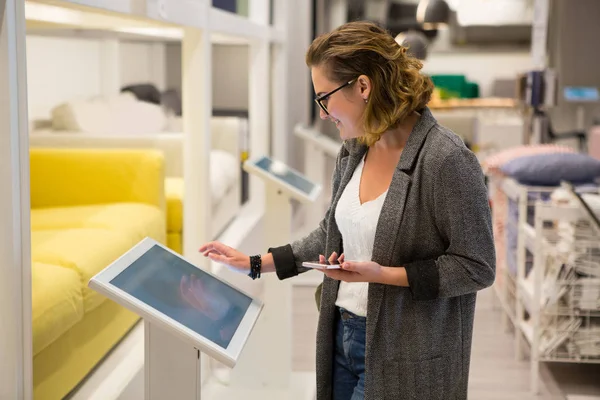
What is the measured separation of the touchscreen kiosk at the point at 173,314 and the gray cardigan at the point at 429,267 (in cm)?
31

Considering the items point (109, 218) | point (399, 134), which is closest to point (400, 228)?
point (399, 134)

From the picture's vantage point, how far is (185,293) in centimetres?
184

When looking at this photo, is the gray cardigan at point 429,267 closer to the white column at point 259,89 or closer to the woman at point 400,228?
the woman at point 400,228

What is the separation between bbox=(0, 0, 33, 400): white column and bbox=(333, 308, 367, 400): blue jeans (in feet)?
2.31

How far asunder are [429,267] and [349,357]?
1.11 ft

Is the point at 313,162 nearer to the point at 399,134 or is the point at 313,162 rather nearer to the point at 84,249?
the point at 84,249

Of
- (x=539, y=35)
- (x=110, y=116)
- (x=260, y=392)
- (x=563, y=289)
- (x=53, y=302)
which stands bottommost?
(x=260, y=392)

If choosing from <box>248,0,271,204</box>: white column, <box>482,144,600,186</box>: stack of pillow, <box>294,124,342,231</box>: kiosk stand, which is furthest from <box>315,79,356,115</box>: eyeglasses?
<box>294,124,342,231</box>: kiosk stand

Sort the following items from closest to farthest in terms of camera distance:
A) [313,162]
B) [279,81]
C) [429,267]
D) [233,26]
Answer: [429,267] → [233,26] → [279,81] → [313,162]

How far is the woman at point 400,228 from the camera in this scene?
1.82m

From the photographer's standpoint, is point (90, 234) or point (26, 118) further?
point (90, 234)

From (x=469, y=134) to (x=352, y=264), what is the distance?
30.3ft

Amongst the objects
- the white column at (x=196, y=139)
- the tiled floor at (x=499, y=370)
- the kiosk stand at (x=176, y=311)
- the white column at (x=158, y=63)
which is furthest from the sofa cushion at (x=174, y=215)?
the white column at (x=158, y=63)

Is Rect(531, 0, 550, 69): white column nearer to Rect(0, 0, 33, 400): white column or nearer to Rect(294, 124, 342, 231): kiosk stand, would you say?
Rect(294, 124, 342, 231): kiosk stand
